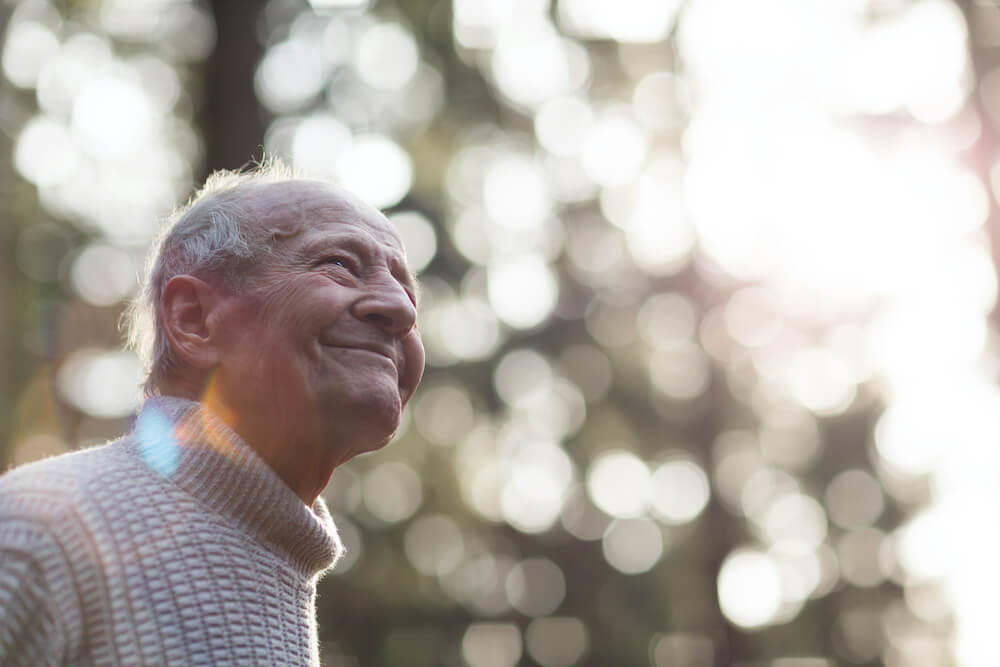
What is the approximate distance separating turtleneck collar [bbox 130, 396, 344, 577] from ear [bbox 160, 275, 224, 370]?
0.09m

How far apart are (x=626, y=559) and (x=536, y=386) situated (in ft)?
7.57

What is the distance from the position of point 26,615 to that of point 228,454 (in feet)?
1.31

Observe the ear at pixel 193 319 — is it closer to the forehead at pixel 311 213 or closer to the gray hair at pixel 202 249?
the gray hair at pixel 202 249

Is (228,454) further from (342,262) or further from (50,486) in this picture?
(342,262)

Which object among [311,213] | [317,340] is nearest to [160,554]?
[317,340]

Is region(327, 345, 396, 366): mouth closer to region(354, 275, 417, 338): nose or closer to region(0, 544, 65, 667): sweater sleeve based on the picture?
region(354, 275, 417, 338): nose

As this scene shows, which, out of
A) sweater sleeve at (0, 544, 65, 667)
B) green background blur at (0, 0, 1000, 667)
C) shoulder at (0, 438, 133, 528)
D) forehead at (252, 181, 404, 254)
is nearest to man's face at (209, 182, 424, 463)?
forehead at (252, 181, 404, 254)

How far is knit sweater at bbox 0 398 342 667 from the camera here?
63.6 inches

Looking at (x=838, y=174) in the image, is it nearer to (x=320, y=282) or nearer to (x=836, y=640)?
(x=836, y=640)

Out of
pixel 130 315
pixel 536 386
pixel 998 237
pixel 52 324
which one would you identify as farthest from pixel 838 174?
pixel 130 315

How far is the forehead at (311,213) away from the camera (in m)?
1.98

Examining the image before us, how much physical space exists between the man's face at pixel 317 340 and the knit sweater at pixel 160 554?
0.29ft

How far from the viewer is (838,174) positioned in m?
12.3

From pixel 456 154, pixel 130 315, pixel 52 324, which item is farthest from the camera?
pixel 456 154
